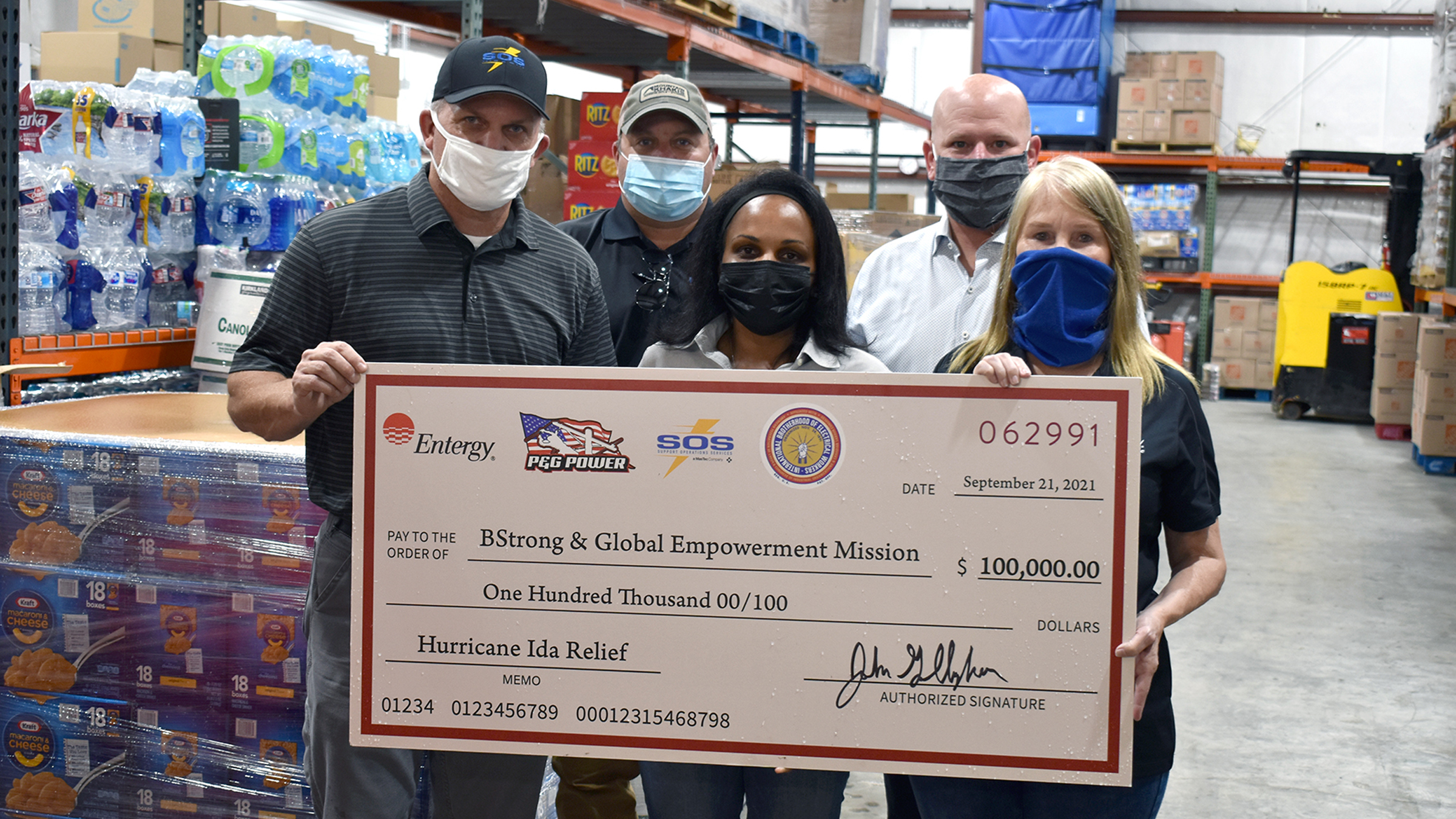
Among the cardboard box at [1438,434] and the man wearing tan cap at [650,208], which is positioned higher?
the man wearing tan cap at [650,208]

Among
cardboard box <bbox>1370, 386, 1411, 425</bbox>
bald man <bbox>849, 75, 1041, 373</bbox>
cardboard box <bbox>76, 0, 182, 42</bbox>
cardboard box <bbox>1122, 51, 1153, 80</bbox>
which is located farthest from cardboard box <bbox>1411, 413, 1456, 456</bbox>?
cardboard box <bbox>76, 0, 182, 42</bbox>

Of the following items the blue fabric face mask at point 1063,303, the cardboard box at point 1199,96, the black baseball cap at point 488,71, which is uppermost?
the cardboard box at point 1199,96

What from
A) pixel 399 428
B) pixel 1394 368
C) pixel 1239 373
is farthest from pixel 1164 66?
pixel 399 428

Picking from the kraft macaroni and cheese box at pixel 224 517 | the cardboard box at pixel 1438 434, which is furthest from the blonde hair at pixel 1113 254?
the cardboard box at pixel 1438 434

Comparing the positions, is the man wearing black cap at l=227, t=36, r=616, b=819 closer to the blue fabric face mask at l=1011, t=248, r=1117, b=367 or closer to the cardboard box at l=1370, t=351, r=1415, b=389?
the blue fabric face mask at l=1011, t=248, r=1117, b=367

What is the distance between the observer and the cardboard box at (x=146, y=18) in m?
3.98

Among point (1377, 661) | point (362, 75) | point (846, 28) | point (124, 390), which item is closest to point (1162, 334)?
point (846, 28)

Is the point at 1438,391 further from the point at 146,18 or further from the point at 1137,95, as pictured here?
the point at 146,18

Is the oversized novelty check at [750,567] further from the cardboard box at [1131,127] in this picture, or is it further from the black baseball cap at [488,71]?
the cardboard box at [1131,127]

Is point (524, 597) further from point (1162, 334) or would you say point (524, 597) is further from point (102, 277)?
point (1162, 334)

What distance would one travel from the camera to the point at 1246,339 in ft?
45.3

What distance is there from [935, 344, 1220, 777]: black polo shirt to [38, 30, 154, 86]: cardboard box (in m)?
3.61

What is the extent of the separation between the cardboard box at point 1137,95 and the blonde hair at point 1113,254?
1302cm

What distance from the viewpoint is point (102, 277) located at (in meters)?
3.22
